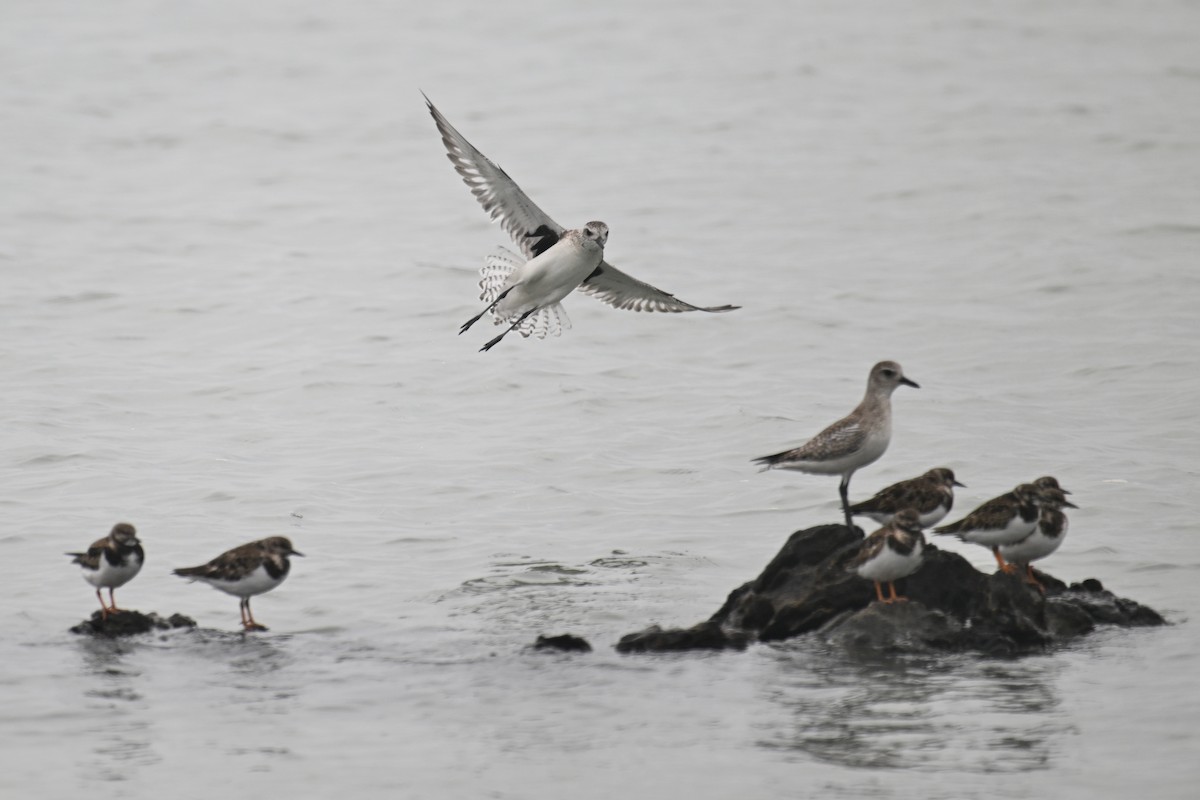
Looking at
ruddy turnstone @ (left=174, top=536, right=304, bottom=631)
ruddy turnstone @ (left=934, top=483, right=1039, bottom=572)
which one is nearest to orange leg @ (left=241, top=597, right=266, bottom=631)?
ruddy turnstone @ (left=174, top=536, right=304, bottom=631)

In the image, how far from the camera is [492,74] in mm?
46125

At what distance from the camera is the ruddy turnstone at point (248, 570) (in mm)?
12500

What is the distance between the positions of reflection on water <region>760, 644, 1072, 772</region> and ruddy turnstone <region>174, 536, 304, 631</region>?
3.71m

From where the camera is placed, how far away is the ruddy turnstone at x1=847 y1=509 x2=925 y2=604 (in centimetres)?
1123

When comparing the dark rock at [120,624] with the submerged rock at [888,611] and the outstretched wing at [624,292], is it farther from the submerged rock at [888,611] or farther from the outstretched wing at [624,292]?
the outstretched wing at [624,292]

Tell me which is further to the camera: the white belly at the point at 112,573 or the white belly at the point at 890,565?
the white belly at the point at 112,573

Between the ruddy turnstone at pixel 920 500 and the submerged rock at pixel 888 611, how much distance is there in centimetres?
23

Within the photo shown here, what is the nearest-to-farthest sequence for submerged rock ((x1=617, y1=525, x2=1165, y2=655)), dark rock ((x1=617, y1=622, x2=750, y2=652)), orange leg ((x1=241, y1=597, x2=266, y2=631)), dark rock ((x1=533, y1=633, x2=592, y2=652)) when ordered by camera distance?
submerged rock ((x1=617, y1=525, x2=1165, y2=655)) < dark rock ((x1=617, y1=622, x2=750, y2=652)) < dark rock ((x1=533, y1=633, x2=592, y2=652)) < orange leg ((x1=241, y1=597, x2=266, y2=631))

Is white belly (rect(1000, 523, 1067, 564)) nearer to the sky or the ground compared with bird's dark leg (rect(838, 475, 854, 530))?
nearer to the ground

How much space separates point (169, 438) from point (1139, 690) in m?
12.3

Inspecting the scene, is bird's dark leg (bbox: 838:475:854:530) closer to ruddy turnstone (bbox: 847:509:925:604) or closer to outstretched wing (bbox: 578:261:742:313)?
ruddy turnstone (bbox: 847:509:925:604)

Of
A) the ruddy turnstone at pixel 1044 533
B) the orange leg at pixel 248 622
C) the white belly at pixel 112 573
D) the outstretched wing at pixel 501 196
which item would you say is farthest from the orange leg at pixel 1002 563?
the white belly at pixel 112 573

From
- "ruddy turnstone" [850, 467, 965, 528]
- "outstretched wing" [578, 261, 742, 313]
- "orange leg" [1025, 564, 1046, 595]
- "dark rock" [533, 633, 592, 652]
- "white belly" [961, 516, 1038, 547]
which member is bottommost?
"dark rock" [533, 633, 592, 652]

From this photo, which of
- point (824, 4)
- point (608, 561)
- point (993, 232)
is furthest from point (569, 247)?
point (824, 4)
